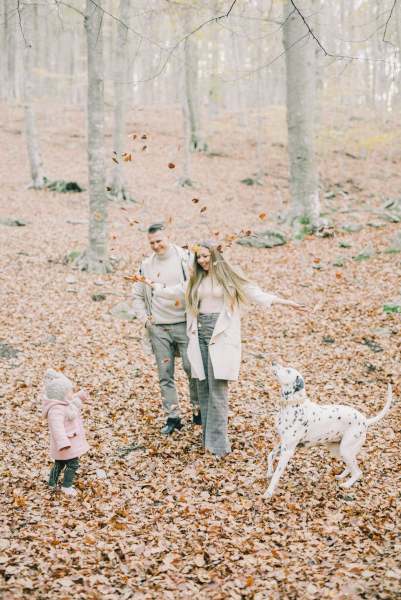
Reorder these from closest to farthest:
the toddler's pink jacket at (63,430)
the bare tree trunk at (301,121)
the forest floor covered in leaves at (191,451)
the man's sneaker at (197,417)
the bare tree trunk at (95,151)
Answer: the forest floor covered in leaves at (191,451) → the toddler's pink jacket at (63,430) → the man's sneaker at (197,417) → the bare tree trunk at (95,151) → the bare tree trunk at (301,121)

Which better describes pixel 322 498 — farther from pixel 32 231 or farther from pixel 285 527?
pixel 32 231

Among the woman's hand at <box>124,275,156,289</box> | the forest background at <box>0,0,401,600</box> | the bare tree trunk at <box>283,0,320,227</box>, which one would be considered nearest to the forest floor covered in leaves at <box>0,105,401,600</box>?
the forest background at <box>0,0,401,600</box>

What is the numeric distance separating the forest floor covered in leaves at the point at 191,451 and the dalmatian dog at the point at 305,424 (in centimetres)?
40

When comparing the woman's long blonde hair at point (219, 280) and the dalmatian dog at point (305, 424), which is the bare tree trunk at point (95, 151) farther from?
the dalmatian dog at point (305, 424)

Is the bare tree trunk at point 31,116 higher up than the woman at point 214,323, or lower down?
higher up

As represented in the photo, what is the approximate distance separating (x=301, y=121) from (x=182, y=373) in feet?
29.8

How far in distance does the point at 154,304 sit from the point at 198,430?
1616mm

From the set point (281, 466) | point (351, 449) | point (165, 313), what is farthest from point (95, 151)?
point (351, 449)

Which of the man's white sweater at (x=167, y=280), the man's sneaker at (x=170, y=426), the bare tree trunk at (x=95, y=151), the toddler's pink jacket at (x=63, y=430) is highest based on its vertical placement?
the bare tree trunk at (x=95, y=151)

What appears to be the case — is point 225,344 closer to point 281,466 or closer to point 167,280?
point 167,280

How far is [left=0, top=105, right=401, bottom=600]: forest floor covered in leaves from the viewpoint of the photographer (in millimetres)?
3020

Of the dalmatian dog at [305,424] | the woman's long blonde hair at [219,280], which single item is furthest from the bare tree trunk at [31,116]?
the dalmatian dog at [305,424]

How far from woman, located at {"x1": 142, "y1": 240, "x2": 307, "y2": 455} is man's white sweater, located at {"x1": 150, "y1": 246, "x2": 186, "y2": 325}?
0.20 metres

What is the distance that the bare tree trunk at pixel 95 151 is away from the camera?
932 centimetres
